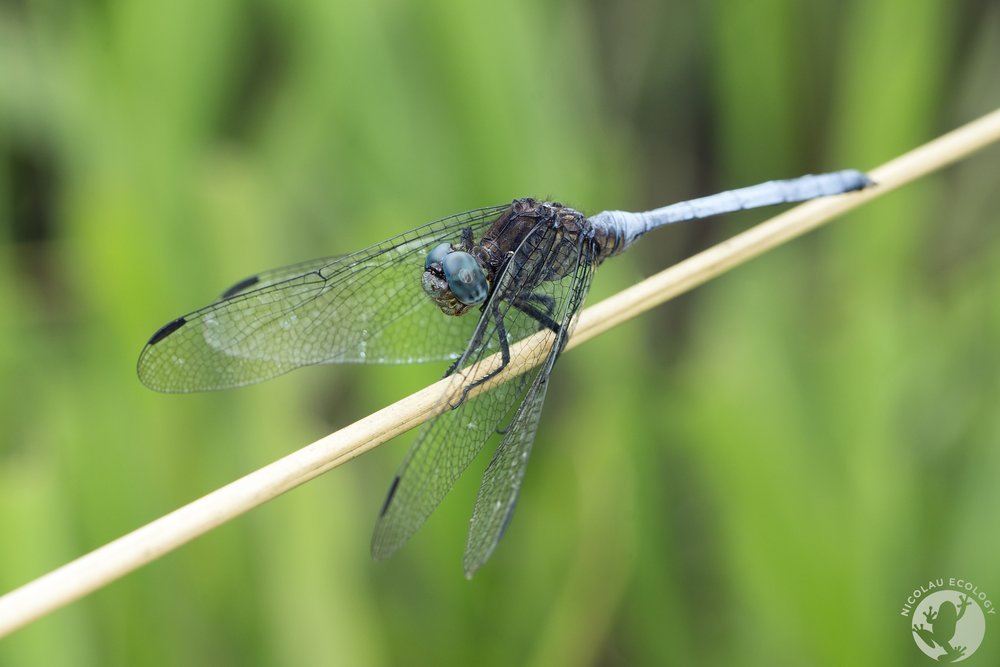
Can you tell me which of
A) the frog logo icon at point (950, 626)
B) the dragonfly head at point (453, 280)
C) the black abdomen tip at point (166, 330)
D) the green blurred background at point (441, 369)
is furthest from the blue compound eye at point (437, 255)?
the frog logo icon at point (950, 626)

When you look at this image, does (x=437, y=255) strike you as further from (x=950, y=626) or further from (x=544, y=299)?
(x=950, y=626)

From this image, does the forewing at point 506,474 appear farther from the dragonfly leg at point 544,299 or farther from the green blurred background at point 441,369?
the green blurred background at point 441,369

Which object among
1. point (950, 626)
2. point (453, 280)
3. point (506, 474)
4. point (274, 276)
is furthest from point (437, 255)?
point (950, 626)

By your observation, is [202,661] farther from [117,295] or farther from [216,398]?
[117,295]

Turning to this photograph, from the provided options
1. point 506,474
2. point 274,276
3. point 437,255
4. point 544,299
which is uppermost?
point 274,276

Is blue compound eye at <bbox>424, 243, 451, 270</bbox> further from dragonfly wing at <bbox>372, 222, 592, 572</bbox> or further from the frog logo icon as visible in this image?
the frog logo icon

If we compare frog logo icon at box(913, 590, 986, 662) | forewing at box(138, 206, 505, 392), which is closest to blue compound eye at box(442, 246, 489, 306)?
forewing at box(138, 206, 505, 392)
